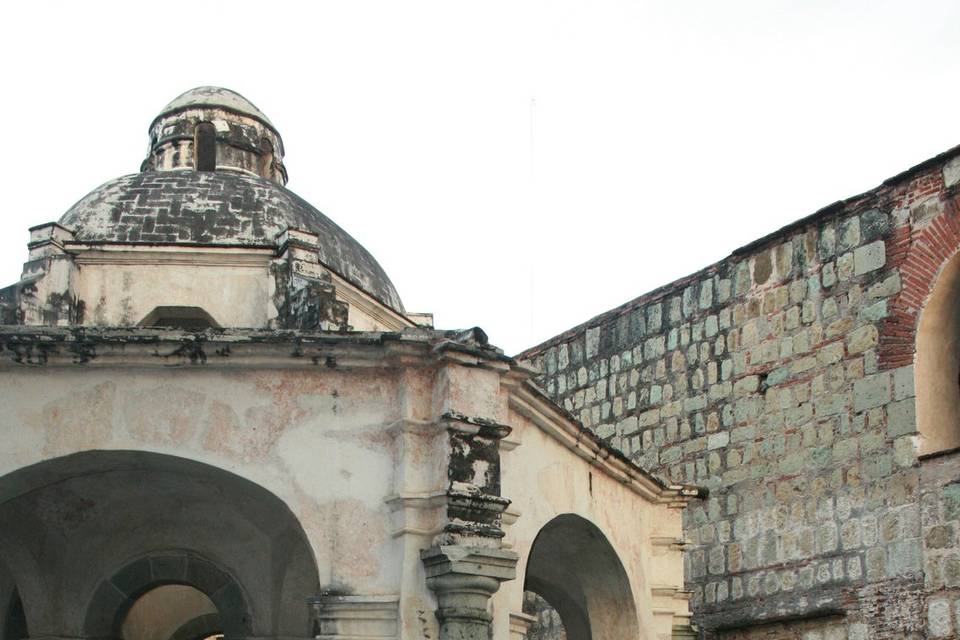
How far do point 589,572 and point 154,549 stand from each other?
326cm

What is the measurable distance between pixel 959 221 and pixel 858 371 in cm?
155

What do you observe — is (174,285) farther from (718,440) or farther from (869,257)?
(869,257)

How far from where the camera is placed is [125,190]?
1278 cm

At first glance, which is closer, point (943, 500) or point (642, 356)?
point (943, 500)

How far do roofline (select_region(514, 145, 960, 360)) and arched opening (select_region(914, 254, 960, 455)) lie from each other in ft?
2.75

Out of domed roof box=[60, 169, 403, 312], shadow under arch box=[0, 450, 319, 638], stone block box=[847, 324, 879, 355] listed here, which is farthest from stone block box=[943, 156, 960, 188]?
shadow under arch box=[0, 450, 319, 638]

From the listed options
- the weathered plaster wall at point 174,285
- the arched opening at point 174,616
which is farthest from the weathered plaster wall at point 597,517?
the arched opening at point 174,616

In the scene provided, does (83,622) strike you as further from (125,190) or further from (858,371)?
(858,371)

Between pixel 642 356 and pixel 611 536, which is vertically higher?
pixel 642 356

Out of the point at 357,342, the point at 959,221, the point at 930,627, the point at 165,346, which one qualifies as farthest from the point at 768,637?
the point at 165,346

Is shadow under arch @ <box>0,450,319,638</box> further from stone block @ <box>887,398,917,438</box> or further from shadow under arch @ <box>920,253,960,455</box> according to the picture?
shadow under arch @ <box>920,253,960,455</box>

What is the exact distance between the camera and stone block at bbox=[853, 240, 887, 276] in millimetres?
11625

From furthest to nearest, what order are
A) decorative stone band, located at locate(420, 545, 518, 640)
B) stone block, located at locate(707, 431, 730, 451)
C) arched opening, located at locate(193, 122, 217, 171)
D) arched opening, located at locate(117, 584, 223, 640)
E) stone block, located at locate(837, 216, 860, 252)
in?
arched opening, located at locate(193, 122, 217, 171) < stone block, located at locate(707, 431, 730, 451) < stone block, located at locate(837, 216, 860, 252) < arched opening, located at locate(117, 584, 223, 640) < decorative stone band, located at locate(420, 545, 518, 640)

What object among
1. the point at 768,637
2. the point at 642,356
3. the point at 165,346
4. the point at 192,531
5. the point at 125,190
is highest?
the point at 125,190
